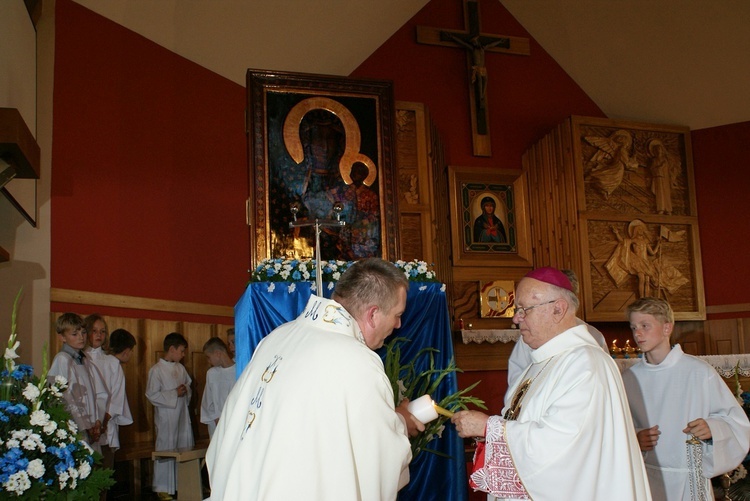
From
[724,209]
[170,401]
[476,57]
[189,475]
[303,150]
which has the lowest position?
[189,475]

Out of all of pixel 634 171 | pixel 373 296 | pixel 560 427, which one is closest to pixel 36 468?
pixel 373 296

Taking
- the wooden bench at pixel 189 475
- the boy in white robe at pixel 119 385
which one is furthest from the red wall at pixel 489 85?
the wooden bench at pixel 189 475

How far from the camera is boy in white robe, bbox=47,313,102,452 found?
6.31 m

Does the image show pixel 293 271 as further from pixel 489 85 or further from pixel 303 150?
pixel 489 85

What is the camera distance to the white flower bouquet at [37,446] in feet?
9.20

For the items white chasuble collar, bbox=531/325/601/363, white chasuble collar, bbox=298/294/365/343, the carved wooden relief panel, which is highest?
the carved wooden relief panel

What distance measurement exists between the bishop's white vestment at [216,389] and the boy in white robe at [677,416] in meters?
4.92

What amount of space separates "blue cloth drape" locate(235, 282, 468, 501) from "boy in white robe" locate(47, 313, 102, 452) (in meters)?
1.82

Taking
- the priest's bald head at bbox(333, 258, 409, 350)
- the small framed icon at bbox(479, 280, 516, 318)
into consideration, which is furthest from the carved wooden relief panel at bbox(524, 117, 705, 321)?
the priest's bald head at bbox(333, 258, 409, 350)

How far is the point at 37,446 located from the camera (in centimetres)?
291

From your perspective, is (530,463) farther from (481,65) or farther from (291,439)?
(481,65)

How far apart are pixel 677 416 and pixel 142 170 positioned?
6.00 m

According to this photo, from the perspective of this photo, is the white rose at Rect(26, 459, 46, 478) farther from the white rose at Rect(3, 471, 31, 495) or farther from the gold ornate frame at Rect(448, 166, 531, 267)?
the gold ornate frame at Rect(448, 166, 531, 267)

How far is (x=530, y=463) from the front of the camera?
288cm
